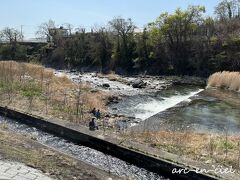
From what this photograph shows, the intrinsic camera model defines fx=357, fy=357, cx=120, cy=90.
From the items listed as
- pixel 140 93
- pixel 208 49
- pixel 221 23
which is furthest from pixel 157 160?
pixel 221 23

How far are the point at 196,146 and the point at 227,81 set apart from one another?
24.7 meters

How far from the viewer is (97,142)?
40.5ft

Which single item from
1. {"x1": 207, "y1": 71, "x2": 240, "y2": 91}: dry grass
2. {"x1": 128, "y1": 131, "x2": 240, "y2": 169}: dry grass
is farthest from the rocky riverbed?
{"x1": 128, "y1": 131, "x2": 240, "y2": 169}: dry grass

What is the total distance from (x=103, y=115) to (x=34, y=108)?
3.91 m

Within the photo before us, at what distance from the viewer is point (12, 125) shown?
15.0 metres

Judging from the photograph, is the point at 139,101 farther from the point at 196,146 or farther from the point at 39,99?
the point at 196,146

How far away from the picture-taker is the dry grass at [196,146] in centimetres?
1070

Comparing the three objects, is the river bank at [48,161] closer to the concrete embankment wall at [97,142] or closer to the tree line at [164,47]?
the concrete embankment wall at [97,142]

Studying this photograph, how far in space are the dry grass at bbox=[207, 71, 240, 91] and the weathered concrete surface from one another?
28163 millimetres

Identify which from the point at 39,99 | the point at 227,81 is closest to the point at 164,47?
the point at 227,81

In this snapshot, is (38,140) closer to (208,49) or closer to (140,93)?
(140,93)

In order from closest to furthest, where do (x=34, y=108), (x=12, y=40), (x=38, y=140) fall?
(x=38, y=140) → (x=34, y=108) → (x=12, y=40)

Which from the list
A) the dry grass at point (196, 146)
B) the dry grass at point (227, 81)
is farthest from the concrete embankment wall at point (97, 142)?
the dry grass at point (227, 81)

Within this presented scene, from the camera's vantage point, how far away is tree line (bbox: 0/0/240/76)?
5509 centimetres
